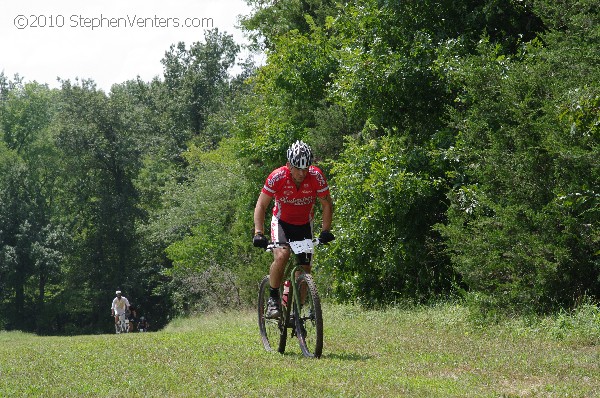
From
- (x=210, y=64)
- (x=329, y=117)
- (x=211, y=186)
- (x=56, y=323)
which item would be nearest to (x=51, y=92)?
(x=210, y=64)

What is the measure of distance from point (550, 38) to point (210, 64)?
188ft

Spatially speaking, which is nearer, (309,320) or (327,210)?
(309,320)

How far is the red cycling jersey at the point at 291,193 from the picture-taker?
9.87 m

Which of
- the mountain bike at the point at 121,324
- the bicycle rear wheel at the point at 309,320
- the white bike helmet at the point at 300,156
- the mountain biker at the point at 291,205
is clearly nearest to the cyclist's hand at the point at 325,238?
the mountain biker at the point at 291,205

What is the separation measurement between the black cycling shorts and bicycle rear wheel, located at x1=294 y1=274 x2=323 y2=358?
0.90ft

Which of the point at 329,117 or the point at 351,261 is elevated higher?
the point at 329,117

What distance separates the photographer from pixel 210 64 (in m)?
69.6

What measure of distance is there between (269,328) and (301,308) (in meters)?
1.07

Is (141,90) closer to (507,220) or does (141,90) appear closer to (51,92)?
(51,92)

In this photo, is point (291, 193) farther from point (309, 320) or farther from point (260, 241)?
point (309, 320)

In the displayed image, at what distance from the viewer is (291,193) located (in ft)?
32.3

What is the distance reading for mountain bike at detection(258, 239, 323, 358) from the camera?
370 inches

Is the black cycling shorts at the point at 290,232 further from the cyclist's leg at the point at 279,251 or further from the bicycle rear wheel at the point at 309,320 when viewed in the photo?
the bicycle rear wheel at the point at 309,320

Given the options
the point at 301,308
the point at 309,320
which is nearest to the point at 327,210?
the point at 301,308
